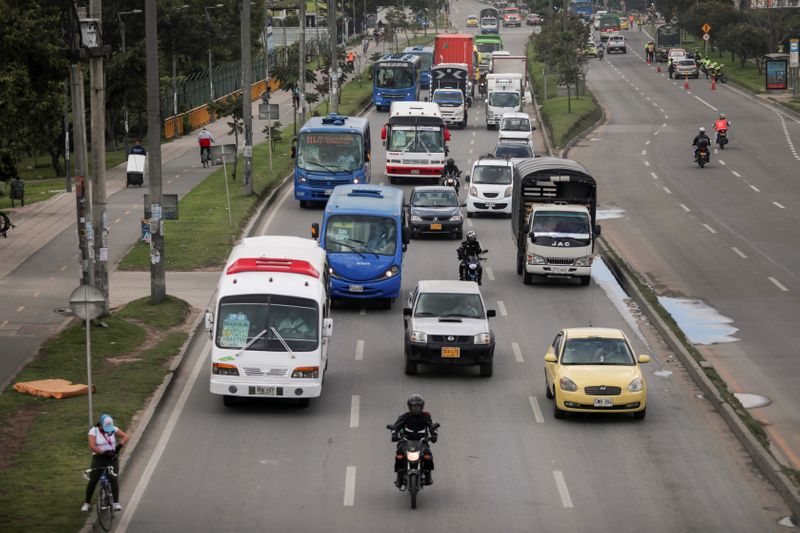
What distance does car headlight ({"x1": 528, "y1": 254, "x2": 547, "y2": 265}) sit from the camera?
129 ft

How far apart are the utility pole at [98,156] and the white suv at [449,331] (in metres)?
7.73

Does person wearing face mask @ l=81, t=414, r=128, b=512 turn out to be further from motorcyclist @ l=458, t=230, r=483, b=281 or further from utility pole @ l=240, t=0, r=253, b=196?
utility pole @ l=240, t=0, r=253, b=196

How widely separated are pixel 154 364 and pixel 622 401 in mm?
9612

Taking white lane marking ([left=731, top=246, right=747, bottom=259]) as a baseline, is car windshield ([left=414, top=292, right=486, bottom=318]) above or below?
above

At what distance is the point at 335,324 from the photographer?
3481cm

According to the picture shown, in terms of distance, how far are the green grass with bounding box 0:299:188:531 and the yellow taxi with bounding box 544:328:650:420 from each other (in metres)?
7.40

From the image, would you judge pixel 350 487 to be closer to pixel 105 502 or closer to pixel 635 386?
pixel 105 502

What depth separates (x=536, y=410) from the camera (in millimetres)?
26969

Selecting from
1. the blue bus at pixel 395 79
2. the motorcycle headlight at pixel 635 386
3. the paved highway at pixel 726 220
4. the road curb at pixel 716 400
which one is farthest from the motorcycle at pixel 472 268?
the blue bus at pixel 395 79

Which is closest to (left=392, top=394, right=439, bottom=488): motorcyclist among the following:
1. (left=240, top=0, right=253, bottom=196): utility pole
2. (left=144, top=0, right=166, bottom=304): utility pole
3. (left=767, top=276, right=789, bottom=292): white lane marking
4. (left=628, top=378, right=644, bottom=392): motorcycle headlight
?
(left=628, top=378, right=644, bottom=392): motorcycle headlight

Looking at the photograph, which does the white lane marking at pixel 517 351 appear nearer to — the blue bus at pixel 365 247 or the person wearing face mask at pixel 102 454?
the blue bus at pixel 365 247

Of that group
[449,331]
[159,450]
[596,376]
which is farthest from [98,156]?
[596,376]

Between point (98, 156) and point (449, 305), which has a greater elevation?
point (98, 156)

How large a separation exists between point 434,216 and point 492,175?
245 inches
